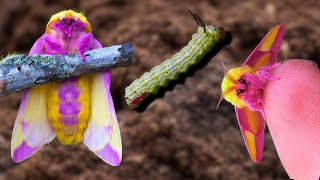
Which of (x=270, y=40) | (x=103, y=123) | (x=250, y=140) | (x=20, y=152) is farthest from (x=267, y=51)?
(x=20, y=152)

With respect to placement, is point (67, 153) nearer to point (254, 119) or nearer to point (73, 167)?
point (73, 167)

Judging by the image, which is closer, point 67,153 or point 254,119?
point 254,119

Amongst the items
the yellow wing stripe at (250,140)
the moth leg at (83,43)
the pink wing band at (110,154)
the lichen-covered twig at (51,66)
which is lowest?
the pink wing band at (110,154)

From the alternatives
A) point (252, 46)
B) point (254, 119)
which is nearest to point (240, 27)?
point (252, 46)

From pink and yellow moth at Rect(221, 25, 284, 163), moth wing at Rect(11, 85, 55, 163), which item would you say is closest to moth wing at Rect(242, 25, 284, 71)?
pink and yellow moth at Rect(221, 25, 284, 163)

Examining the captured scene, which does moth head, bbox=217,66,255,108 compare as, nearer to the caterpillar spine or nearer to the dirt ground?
the caterpillar spine

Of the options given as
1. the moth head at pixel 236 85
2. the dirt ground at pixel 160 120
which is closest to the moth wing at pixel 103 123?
the moth head at pixel 236 85

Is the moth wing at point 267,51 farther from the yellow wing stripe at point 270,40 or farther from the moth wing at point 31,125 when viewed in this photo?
the moth wing at point 31,125
